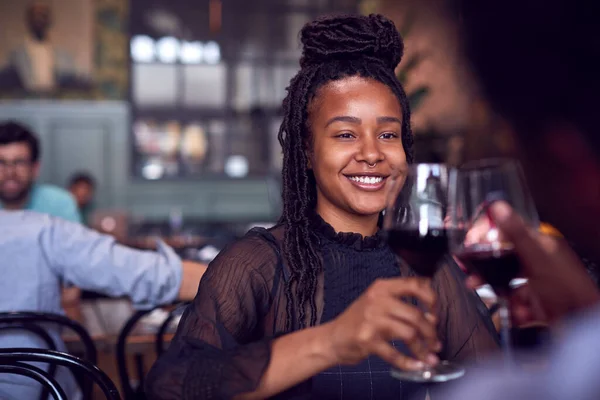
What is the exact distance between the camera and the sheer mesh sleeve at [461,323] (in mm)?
1271

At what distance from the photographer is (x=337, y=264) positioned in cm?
135

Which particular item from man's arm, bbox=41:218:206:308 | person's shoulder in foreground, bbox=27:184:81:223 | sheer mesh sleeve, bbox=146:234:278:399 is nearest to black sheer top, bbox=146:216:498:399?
sheer mesh sleeve, bbox=146:234:278:399

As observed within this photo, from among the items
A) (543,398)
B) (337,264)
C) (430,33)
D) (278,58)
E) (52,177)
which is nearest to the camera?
(543,398)

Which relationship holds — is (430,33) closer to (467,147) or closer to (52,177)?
(467,147)

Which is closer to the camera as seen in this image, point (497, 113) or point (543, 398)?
point (543, 398)

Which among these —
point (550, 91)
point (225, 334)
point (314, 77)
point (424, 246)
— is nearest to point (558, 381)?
point (424, 246)

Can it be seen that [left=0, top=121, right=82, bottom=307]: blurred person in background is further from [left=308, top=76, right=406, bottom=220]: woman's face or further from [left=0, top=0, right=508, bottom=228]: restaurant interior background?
[left=0, top=0, right=508, bottom=228]: restaurant interior background

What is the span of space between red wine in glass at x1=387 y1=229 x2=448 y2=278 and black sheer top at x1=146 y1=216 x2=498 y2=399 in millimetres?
242

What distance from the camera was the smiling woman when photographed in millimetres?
1130

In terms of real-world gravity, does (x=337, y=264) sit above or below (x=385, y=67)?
below

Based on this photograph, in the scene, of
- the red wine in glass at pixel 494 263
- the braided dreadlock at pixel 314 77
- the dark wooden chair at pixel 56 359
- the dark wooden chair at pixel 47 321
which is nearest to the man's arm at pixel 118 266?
the dark wooden chair at pixel 47 321

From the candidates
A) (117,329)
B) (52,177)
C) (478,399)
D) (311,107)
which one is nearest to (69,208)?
(117,329)

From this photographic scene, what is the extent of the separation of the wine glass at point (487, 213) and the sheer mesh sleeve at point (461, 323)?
182 mm

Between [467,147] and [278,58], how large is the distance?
2993 millimetres
